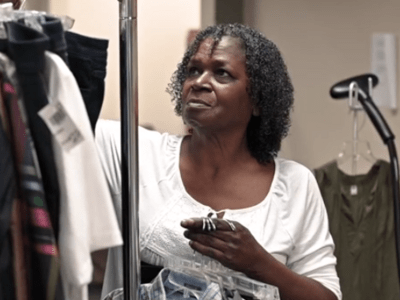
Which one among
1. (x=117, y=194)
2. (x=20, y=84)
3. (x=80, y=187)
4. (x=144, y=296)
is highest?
(x=20, y=84)

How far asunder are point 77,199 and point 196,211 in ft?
2.33

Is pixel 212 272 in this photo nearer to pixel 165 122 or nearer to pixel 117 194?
pixel 117 194

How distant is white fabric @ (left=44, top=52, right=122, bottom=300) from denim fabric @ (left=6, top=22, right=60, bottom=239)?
0.02 metres

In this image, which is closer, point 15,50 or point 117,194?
point 15,50

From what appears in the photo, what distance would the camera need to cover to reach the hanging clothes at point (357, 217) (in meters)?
2.69

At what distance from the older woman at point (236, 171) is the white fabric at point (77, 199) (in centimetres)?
61

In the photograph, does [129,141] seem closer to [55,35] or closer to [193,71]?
[55,35]

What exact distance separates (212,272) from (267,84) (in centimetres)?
52

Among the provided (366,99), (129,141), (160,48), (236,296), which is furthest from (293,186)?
(160,48)

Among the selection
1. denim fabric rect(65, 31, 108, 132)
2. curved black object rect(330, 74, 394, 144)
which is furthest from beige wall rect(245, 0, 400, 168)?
denim fabric rect(65, 31, 108, 132)

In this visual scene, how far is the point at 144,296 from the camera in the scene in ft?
4.68

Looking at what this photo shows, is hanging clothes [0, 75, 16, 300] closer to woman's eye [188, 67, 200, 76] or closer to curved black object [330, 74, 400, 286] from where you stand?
woman's eye [188, 67, 200, 76]

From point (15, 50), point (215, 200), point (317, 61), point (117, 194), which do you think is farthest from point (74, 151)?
point (317, 61)

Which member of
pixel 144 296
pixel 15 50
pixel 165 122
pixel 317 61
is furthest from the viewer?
pixel 317 61
